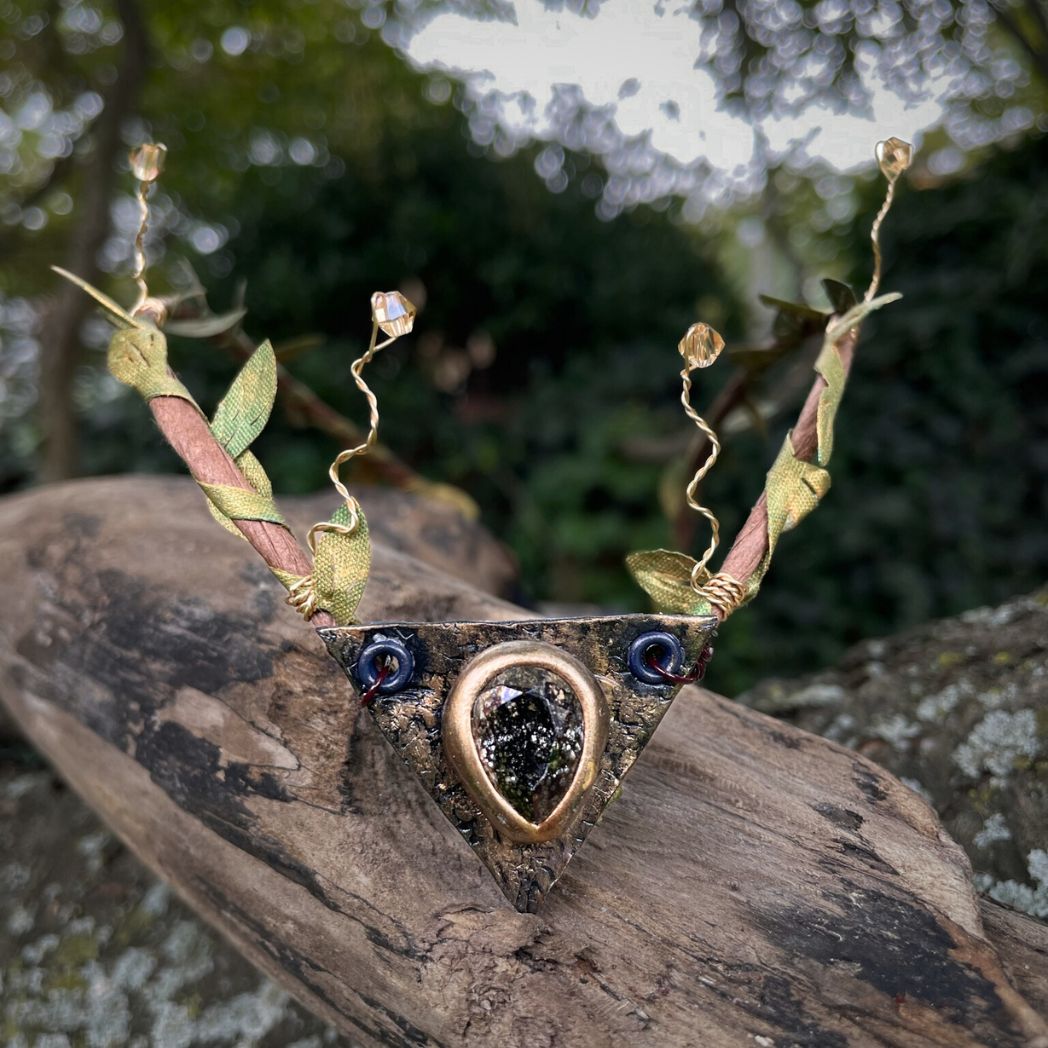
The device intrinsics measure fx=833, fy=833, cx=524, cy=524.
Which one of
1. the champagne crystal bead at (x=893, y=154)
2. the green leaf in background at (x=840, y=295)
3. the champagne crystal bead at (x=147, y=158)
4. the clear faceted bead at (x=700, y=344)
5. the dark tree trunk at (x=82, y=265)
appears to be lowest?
the dark tree trunk at (x=82, y=265)

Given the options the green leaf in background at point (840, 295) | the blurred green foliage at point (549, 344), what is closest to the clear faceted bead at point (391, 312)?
the green leaf in background at point (840, 295)

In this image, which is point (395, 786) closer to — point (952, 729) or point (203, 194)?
point (952, 729)

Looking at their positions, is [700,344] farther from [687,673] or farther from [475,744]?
[475,744]

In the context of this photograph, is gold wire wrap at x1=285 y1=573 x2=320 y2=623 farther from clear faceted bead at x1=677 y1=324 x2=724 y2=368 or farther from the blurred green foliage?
the blurred green foliage

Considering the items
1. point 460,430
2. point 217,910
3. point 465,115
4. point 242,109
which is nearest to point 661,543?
point 460,430

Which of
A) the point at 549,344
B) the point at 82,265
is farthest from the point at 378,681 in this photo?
the point at 549,344

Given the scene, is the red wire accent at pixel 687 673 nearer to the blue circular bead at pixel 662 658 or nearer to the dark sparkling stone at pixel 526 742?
the blue circular bead at pixel 662 658

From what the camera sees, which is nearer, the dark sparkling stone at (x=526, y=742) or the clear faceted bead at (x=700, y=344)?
the dark sparkling stone at (x=526, y=742)
